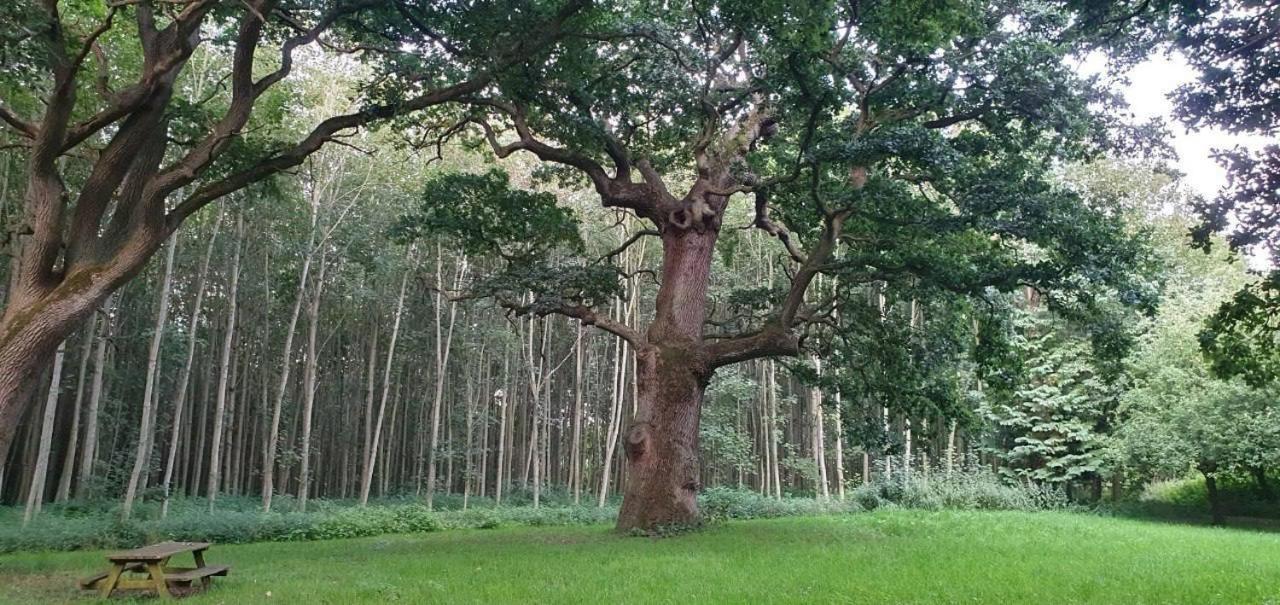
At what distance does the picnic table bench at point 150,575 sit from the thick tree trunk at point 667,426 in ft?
19.2

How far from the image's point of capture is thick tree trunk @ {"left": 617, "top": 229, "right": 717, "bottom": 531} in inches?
454

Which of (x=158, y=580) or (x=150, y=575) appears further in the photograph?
(x=150, y=575)

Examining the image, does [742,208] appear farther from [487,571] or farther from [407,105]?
[487,571]

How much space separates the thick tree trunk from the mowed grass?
62 cm

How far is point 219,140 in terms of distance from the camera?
850 cm

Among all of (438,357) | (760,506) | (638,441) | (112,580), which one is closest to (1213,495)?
(760,506)

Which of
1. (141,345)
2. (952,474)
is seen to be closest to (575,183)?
(952,474)

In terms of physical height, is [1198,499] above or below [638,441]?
below

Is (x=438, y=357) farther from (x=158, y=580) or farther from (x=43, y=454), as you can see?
(x=158, y=580)

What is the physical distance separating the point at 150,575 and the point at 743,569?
17.2 ft

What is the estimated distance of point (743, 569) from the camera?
7656 millimetres

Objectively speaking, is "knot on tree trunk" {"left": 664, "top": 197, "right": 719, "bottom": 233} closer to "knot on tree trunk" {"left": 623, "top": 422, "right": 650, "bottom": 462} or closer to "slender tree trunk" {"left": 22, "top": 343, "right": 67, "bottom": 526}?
"knot on tree trunk" {"left": 623, "top": 422, "right": 650, "bottom": 462}

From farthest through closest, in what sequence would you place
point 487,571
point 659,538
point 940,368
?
point 940,368
point 659,538
point 487,571

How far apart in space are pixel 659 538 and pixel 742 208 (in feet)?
44.7
